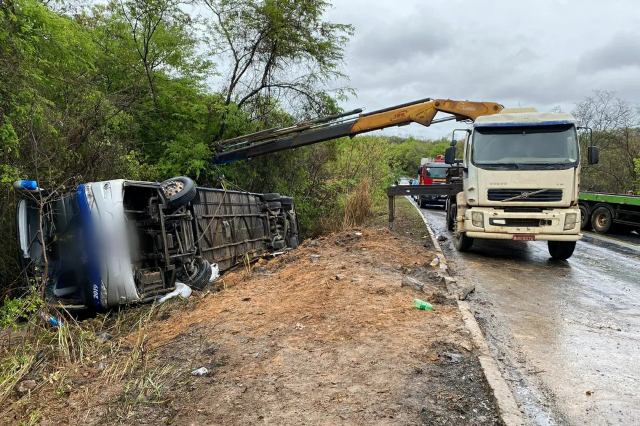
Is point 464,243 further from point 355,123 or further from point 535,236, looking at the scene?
point 355,123

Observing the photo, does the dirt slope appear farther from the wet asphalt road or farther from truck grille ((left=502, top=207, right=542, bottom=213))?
truck grille ((left=502, top=207, right=542, bottom=213))

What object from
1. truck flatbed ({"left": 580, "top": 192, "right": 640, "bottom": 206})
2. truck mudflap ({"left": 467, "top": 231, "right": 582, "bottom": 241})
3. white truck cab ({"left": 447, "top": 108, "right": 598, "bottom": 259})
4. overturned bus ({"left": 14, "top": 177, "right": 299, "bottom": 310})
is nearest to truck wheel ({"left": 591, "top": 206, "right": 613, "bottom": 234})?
truck flatbed ({"left": 580, "top": 192, "right": 640, "bottom": 206})

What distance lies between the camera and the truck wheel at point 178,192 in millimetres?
6992

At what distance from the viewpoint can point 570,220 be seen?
28.0 ft

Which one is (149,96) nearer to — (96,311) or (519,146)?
(96,311)

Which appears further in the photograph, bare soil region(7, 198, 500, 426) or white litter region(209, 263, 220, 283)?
white litter region(209, 263, 220, 283)

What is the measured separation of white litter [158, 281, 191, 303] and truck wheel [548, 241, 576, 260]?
744cm

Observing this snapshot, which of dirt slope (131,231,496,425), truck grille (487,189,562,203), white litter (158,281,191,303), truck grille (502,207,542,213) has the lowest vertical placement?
white litter (158,281,191,303)

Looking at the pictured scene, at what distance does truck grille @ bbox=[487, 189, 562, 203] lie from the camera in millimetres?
8570

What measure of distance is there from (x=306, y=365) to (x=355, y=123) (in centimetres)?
865

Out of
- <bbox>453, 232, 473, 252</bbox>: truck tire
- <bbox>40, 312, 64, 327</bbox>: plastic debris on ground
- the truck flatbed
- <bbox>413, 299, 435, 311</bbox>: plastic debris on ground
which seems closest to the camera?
<bbox>40, 312, 64, 327</bbox>: plastic debris on ground

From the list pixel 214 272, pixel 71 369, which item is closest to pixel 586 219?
pixel 214 272

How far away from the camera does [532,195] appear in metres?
8.61

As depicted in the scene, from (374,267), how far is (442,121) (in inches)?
219
